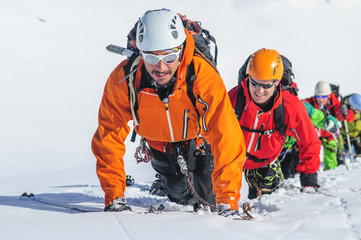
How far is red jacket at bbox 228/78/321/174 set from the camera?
5.33 metres

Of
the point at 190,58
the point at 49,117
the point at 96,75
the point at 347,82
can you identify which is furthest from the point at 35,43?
the point at 190,58

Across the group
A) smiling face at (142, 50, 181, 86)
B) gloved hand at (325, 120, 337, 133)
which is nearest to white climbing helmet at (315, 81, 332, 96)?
gloved hand at (325, 120, 337, 133)

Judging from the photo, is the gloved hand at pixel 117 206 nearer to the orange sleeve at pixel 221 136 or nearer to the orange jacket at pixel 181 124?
the orange jacket at pixel 181 124

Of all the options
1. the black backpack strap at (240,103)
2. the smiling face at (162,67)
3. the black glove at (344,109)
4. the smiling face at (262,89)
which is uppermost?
the smiling face at (162,67)

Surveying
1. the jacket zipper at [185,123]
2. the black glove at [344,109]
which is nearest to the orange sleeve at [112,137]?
the jacket zipper at [185,123]

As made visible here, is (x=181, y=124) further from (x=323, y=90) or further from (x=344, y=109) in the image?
(x=344, y=109)

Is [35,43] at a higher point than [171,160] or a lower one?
higher

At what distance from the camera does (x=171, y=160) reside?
5.12 m

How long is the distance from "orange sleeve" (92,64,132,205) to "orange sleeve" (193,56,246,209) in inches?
29.9

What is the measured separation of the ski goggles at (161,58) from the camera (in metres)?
3.83

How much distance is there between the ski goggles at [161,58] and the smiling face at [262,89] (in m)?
1.62

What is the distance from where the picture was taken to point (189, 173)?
537 cm

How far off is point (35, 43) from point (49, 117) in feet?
37.8

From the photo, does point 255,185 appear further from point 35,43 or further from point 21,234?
point 35,43
